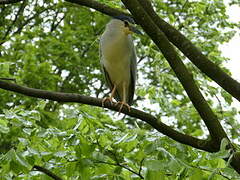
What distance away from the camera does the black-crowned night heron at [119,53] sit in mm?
4273

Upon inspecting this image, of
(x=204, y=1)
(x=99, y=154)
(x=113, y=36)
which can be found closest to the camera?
(x=99, y=154)

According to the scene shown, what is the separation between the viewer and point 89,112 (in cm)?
330

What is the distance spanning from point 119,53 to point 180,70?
2.05 m

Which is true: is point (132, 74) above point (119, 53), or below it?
below

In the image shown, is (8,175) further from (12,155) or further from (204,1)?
(204,1)

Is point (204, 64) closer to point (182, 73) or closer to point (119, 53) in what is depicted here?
point (182, 73)

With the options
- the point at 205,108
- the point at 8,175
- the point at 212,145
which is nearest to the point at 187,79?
the point at 205,108

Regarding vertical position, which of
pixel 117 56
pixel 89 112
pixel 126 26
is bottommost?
pixel 89 112

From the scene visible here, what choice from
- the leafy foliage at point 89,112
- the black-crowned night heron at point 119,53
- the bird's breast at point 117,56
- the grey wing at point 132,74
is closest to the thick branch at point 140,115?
the leafy foliage at point 89,112

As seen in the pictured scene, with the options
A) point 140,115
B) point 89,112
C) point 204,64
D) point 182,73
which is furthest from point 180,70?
point 89,112

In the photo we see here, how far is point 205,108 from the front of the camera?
89.3 inches

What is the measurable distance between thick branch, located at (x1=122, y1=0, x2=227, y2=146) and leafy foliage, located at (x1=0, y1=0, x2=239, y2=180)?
0.53ft

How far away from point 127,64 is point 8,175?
1.92 metres

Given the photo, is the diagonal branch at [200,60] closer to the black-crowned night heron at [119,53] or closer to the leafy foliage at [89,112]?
the leafy foliage at [89,112]
